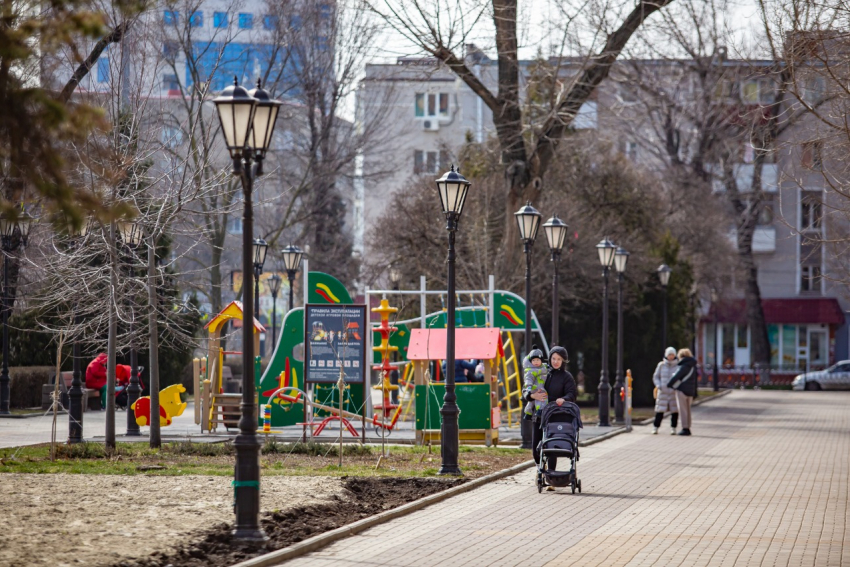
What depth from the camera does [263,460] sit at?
55.9ft

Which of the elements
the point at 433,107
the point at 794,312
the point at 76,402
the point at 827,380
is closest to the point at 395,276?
the point at 76,402

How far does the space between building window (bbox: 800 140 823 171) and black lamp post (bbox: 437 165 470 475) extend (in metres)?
4.36

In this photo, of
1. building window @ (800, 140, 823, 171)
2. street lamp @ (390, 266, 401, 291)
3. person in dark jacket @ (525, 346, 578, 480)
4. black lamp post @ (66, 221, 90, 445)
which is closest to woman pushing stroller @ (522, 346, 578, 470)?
person in dark jacket @ (525, 346, 578, 480)

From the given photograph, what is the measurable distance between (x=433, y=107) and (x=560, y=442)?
55.9 m

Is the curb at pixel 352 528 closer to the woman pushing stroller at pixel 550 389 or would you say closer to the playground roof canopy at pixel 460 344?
the woman pushing stroller at pixel 550 389

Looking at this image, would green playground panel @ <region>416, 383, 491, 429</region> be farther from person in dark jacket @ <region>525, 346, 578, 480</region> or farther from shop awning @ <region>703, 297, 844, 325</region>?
shop awning @ <region>703, 297, 844, 325</region>

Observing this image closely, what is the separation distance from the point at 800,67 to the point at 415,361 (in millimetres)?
9101

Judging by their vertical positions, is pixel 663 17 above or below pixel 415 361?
above

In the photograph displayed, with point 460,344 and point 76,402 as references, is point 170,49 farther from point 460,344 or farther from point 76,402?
point 76,402

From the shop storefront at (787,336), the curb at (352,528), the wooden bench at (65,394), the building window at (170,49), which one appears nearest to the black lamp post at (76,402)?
the curb at (352,528)

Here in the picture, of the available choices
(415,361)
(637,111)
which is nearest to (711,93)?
(637,111)

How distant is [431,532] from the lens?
35.9 ft

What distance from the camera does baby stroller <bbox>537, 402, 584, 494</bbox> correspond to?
13961 mm

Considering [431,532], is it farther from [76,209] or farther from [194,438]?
[194,438]
